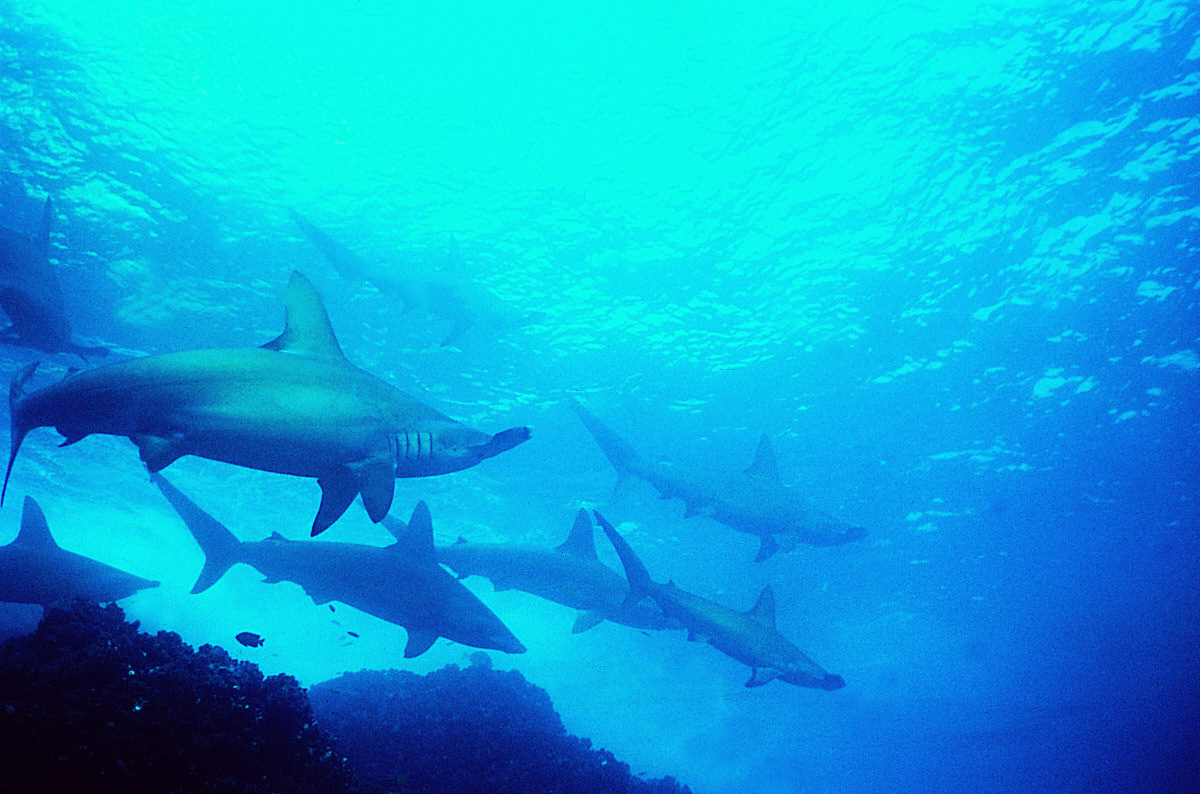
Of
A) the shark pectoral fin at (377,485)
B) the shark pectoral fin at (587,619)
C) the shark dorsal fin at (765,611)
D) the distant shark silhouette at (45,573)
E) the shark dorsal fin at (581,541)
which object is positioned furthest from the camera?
the shark dorsal fin at (581,541)

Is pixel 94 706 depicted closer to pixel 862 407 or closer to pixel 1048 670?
pixel 862 407

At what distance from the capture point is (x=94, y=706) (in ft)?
9.75

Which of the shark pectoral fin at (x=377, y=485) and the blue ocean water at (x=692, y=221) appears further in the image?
the blue ocean water at (x=692, y=221)

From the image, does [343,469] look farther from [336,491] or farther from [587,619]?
[587,619]

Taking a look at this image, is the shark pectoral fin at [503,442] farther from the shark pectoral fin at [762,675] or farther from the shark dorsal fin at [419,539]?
the shark pectoral fin at [762,675]

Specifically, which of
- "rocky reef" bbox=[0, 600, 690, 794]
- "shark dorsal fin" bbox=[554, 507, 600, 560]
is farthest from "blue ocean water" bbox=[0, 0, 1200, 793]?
"rocky reef" bbox=[0, 600, 690, 794]

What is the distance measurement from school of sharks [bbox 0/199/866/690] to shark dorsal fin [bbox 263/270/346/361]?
11mm

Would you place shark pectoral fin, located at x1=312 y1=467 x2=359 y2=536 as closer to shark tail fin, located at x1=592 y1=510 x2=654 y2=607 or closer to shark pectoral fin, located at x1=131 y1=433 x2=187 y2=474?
shark pectoral fin, located at x1=131 y1=433 x2=187 y2=474

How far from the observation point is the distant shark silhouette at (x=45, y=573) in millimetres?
7887

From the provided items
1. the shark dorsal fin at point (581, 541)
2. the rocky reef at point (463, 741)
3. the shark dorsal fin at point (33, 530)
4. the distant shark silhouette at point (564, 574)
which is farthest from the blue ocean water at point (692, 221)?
the rocky reef at point (463, 741)

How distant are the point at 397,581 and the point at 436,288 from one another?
27.0 feet

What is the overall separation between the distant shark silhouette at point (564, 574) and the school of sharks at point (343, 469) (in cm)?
3

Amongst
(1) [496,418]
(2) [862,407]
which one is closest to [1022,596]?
(2) [862,407]

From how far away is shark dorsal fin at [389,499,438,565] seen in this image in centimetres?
857
